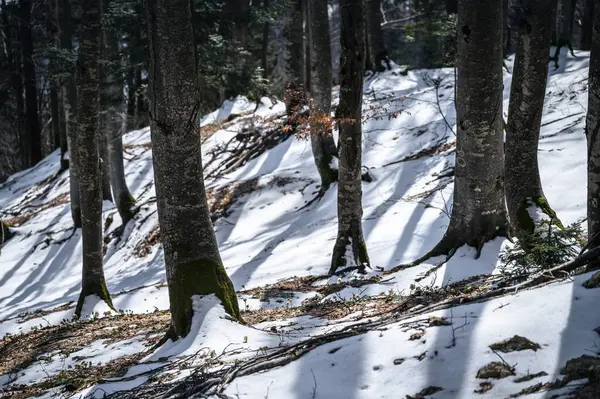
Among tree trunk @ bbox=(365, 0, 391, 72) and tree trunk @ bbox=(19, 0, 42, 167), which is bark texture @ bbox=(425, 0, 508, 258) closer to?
tree trunk @ bbox=(365, 0, 391, 72)

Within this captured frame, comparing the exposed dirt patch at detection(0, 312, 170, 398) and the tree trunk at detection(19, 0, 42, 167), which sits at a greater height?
the tree trunk at detection(19, 0, 42, 167)

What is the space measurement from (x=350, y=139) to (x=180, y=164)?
3509 millimetres

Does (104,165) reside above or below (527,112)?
below

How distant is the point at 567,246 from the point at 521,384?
2639mm

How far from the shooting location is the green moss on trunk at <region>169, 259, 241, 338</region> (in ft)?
19.0

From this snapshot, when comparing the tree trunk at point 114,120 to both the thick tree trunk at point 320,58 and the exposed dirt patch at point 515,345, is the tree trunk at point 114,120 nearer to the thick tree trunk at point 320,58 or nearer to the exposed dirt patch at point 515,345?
the thick tree trunk at point 320,58

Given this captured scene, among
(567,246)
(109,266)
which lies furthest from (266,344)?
(109,266)

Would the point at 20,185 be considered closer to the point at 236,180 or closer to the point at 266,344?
the point at 236,180

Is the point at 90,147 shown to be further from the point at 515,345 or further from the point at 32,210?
the point at 32,210

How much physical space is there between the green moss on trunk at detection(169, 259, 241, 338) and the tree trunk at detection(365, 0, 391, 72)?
57.0ft

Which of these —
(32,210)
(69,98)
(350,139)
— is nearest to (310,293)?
(350,139)

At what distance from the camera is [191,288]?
5863 millimetres

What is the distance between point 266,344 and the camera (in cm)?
518

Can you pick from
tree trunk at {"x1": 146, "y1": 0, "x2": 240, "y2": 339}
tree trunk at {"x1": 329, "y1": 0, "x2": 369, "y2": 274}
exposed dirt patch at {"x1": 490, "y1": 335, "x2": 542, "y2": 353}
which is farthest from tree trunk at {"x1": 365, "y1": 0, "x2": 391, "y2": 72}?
exposed dirt patch at {"x1": 490, "y1": 335, "x2": 542, "y2": 353}
